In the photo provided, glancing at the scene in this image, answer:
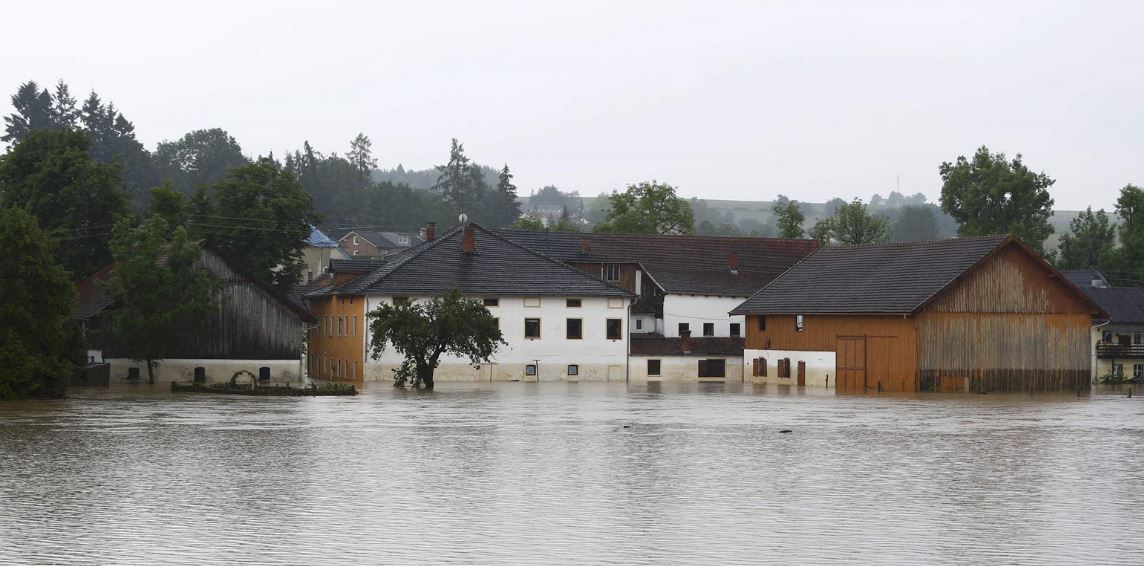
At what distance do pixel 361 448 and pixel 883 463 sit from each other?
38.4 ft

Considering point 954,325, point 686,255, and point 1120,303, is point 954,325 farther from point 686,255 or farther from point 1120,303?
point 1120,303

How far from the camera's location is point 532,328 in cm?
8162

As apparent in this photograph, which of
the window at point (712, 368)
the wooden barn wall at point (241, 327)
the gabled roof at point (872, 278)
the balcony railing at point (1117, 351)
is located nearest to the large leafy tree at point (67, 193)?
the wooden barn wall at point (241, 327)

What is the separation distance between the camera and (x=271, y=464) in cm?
3130

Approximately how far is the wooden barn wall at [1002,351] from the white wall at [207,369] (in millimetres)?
30450

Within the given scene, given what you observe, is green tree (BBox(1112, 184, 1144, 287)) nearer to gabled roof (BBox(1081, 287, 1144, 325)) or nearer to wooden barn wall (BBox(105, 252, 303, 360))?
gabled roof (BBox(1081, 287, 1144, 325))

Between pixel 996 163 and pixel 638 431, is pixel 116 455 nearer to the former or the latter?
pixel 638 431

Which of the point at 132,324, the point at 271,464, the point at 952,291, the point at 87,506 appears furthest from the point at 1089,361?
the point at 87,506

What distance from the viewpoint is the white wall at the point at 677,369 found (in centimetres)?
8362

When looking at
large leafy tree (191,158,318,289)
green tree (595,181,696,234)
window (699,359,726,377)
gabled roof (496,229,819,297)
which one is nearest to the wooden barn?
window (699,359,726,377)

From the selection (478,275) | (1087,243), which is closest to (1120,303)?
(1087,243)

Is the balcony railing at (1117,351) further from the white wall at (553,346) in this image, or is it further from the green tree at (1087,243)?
the white wall at (553,346)

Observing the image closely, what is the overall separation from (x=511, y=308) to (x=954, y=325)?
75.3ft

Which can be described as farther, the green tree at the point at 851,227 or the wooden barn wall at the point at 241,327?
the green tree at the point at 851,227
